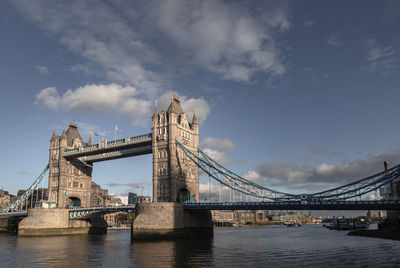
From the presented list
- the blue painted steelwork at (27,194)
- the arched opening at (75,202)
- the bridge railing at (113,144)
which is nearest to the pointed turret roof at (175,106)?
the bridge railing at (113,144)

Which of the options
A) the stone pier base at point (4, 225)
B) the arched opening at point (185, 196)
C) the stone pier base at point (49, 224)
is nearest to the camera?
the arched opening at point (185, 196)

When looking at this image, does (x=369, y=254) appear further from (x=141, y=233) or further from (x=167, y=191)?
(x=167, y=191)

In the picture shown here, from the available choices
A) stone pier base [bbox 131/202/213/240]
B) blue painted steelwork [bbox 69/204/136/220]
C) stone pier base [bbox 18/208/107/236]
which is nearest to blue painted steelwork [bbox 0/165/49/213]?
stone pier base [bbox 18/208/107/236]

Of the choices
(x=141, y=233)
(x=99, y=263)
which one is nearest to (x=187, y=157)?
(x=141, y=233)

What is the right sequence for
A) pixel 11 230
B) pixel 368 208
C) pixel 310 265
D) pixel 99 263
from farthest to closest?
pixel 11 230 → pixel 368 208 → pixel 99 263 → pixel 310 265

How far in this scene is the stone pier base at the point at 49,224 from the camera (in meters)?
75.4

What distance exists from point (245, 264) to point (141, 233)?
101 feet

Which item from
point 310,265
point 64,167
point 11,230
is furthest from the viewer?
point 11,230

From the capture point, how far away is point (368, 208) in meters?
51.4

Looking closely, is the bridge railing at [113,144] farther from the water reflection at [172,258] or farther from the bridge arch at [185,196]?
the water reflection at [172,258]

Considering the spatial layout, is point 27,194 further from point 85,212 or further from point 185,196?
point 185,196

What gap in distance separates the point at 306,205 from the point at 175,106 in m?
33.9

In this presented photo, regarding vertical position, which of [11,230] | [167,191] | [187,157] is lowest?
[11,230]

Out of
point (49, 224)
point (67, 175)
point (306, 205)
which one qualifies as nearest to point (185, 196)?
point (306, 205)
